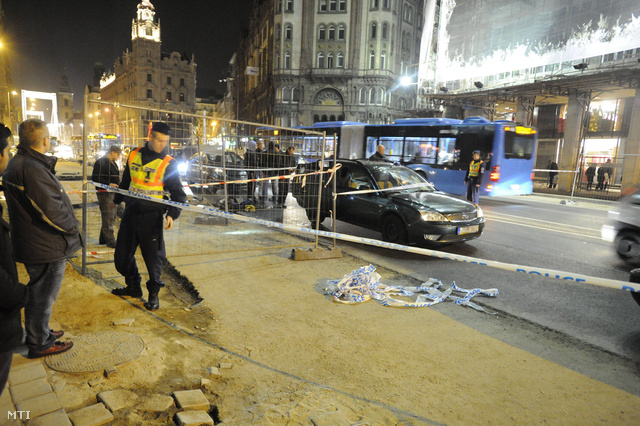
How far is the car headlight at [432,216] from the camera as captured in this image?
7.51m

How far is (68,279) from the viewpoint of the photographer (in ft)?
17.5

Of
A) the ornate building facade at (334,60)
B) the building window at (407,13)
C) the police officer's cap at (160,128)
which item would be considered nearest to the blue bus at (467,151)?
the police officer's cap at (160,128)

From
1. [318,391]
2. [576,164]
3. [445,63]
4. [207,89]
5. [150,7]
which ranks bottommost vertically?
[318,391]

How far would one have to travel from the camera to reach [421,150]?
18.4 metres

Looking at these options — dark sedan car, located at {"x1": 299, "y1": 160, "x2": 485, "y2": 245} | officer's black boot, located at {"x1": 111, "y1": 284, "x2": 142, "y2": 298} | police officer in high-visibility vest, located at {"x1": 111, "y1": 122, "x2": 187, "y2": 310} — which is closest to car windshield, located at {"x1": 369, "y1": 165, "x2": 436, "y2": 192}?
dark sedan car, located at {"x1": 299, "y1": 160, "x2": 485, "y2": 245}

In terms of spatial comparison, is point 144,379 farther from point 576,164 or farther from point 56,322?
point 576,164

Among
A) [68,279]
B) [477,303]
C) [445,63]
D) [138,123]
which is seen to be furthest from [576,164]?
[68,279]

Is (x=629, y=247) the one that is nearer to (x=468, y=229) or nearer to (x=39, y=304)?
(x=468, y=229)

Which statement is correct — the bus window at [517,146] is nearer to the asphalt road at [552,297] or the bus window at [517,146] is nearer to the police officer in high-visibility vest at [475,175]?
the police officer in high-visibility vest at [475,175]

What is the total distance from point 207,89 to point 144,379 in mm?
178634

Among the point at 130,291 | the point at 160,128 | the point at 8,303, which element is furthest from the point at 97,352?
the point at 160,128

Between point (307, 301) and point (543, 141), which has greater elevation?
point (543, 141)

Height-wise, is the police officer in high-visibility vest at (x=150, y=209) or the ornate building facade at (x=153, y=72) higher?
the ornate building facade at (x=153, y=72)

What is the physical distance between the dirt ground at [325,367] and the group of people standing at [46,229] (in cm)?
52
